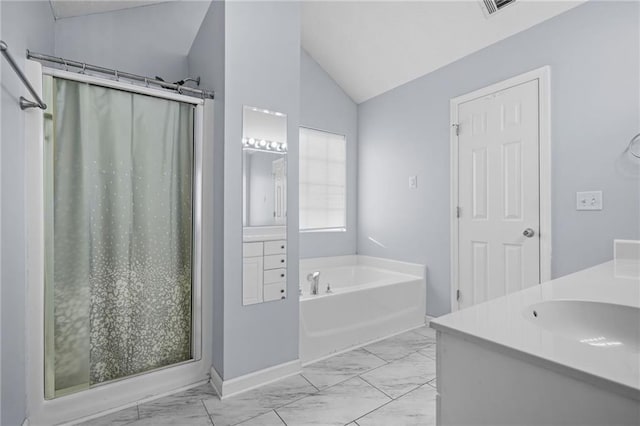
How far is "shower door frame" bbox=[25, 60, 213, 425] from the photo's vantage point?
155cm

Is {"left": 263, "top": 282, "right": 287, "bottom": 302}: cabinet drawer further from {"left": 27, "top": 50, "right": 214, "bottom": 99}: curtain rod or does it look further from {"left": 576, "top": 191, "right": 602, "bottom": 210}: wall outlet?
{"left": 576, "top": 191, "right": 602, "bottom": 210}: wall outlet

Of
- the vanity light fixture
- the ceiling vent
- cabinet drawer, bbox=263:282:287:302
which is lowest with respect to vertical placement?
cabinet drawer, bbox=263:282:287:302

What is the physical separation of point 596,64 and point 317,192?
2.43 meters

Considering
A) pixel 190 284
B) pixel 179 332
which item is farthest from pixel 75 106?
pixel 179 332

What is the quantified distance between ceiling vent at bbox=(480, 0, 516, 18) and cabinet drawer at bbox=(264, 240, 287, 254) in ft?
7.16

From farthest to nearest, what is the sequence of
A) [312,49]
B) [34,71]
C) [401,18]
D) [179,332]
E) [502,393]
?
[312,49]
[401,18]
[179,332]
[34,71]
[502,393]

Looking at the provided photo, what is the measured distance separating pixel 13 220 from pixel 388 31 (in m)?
2.92

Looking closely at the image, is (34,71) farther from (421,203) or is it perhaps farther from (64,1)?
→ (421,203)

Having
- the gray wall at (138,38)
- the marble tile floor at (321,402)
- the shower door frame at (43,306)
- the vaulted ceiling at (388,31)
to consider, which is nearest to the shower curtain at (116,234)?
the shower door frame at (43,306)

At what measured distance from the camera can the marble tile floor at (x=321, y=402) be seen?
1.65 m

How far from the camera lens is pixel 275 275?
6.84ft

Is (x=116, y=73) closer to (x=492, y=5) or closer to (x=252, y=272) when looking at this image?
(x=252, y=272)

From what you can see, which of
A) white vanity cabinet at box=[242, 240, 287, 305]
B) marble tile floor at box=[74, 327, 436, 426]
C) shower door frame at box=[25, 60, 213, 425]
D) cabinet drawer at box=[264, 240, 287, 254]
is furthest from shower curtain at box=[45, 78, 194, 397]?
cabinet drawer at box=[264, 240, 287, 254]

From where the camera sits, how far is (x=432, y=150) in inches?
121
